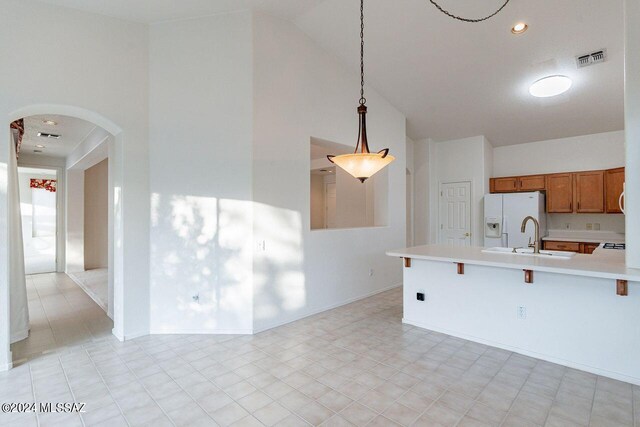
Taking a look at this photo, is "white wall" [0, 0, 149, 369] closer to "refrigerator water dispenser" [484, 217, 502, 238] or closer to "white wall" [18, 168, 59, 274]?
"refrigerator water dispenser" [484, 217, 502, 238]

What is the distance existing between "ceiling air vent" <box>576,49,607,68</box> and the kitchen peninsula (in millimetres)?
2481

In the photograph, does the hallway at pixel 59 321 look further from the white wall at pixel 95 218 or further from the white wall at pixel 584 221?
the white wall at pixel 584 221

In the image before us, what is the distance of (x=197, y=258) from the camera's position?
3576 millimetres

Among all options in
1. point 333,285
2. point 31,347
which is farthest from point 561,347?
point 31,347

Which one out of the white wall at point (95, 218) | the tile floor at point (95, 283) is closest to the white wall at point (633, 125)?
the tile floor at point (95, 283)

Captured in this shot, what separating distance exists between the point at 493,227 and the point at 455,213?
0.86 m

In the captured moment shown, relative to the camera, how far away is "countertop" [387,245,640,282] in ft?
8.14

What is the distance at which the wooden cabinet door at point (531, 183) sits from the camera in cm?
615

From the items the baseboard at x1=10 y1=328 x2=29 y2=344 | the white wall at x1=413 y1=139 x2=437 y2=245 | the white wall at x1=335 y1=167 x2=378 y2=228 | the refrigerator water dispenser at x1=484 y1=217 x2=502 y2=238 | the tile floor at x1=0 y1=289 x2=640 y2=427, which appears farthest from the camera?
the white wall at x1=413 y1=139 x2=437 y2=245

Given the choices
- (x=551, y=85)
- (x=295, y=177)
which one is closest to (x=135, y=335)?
(x=295, y=177)

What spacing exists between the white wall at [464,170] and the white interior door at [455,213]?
0.30 ft

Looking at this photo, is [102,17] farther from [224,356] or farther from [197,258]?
[224,356]

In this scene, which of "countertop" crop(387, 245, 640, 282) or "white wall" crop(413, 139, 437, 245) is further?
"white wall" crop(413, 139, 437, 245)

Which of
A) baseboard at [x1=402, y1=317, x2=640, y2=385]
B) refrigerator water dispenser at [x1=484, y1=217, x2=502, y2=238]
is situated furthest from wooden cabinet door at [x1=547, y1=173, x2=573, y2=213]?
baseboard at [x1=402, y1=317, x2=640, y2=385]
